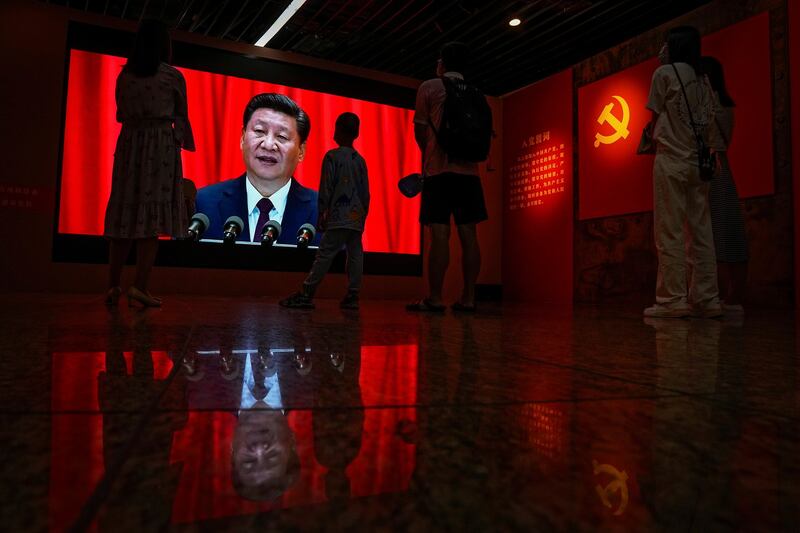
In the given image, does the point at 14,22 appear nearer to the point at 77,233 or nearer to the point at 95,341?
the point at 77,233

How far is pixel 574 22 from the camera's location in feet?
17.3

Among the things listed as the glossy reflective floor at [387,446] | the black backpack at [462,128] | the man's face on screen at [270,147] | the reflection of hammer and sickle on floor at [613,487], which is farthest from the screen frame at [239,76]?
the reflection of hammer and sickle on floor at [613,487]

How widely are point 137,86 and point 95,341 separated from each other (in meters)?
1.84

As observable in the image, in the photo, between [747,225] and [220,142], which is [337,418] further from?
[220,142]

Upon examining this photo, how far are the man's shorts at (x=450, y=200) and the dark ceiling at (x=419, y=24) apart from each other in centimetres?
290

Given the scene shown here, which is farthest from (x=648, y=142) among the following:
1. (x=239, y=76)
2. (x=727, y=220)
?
(x=239, y=76)

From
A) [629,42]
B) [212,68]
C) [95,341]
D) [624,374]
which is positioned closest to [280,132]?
[212,68]

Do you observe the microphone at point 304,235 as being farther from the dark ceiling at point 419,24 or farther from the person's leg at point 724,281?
the person's leg at point 724,281

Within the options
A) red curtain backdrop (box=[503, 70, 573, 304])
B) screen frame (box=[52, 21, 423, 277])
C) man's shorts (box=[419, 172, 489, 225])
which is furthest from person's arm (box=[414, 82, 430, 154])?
red curtain backdrop (box=[503, 70, 573, 304])

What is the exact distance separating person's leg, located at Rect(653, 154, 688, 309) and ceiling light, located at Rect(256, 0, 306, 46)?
150 inches

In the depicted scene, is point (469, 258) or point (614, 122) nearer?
point (469, 258)

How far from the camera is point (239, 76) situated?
5.66m

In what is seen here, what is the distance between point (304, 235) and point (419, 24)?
2400 millimetres

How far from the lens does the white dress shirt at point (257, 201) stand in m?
5.43
